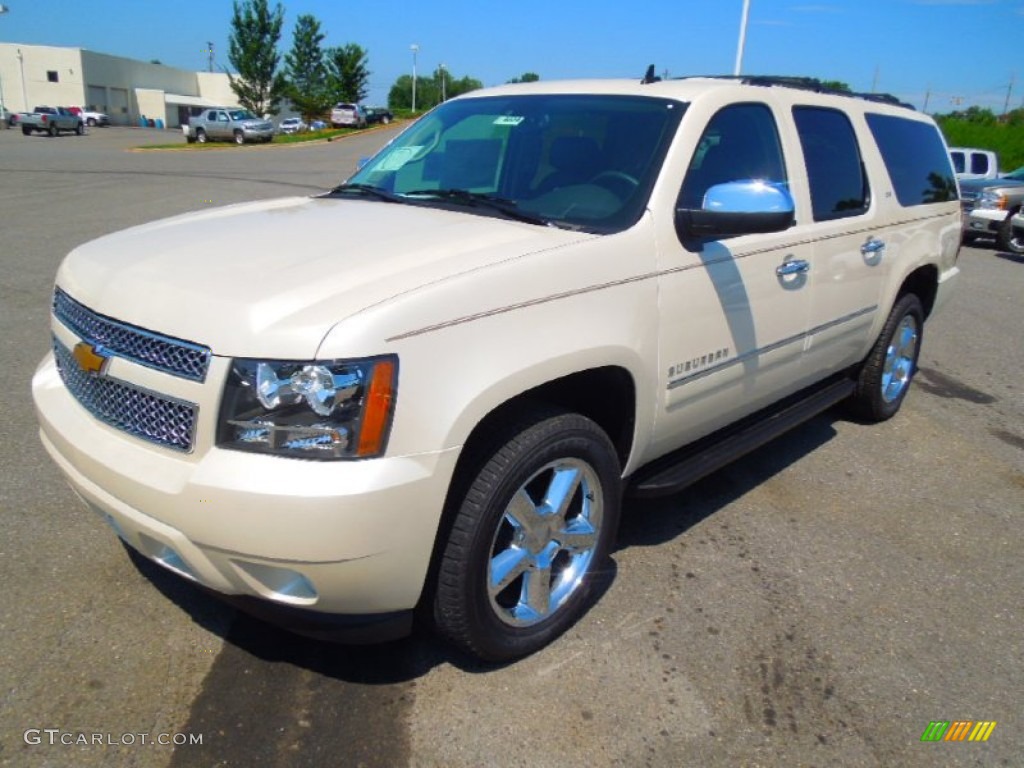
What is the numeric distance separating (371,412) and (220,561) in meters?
0.60

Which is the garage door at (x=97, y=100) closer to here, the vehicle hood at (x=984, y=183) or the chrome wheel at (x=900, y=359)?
the vehicle hood at (x=984, y=183)

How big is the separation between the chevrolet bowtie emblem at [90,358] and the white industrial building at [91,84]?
80.9m

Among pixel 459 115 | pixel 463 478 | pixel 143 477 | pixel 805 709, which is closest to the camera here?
pixel 143 477

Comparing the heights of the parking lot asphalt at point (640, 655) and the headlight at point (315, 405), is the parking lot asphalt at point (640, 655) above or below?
below

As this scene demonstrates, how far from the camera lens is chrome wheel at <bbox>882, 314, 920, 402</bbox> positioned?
497 cm

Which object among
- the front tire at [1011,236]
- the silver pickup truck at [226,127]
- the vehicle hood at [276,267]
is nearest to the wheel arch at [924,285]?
the vehicle hood at [276,267]

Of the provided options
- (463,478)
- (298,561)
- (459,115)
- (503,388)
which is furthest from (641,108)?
(298,561)

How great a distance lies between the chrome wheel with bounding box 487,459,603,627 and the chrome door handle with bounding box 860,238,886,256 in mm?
2283

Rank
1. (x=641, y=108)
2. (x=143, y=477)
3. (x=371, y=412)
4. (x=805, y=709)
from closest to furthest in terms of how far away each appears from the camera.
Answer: (x=371, y=412) < (x=143, y=477) < (x=805, y=709) < (x=641, y=108)

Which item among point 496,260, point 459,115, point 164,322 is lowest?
point 164,322

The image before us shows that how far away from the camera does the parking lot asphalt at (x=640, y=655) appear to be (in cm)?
232

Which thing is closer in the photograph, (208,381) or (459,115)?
(208,381)

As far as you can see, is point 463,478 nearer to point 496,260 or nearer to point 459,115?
point 496,260

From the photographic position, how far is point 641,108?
322 cm
